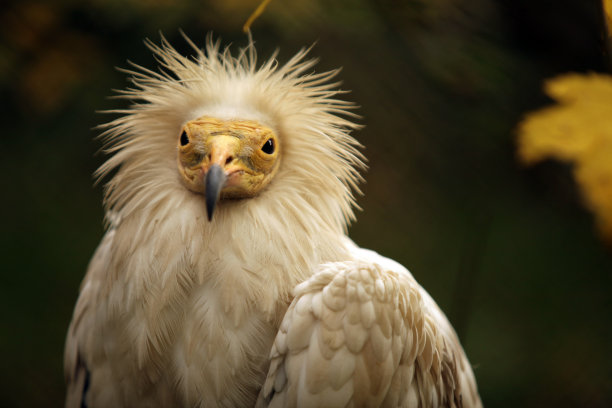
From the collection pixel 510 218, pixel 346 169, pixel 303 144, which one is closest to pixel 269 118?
pixel 303 144

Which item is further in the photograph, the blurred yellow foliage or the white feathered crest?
the white feathered crest

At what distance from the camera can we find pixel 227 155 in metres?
0.89

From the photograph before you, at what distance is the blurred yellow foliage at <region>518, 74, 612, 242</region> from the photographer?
76 centimetres

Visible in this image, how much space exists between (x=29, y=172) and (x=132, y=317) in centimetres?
89

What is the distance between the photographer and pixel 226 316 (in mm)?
946

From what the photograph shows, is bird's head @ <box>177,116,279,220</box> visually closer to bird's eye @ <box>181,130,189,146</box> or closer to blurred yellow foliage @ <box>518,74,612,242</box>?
bird's eye @ <box>181,130,189,146</box>

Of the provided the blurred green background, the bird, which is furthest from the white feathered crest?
the blurred green background

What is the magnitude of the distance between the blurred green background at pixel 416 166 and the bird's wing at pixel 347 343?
43 cm

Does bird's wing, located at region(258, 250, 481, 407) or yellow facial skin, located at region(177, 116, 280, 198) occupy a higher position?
yellow facial skin, located at region(177, 116, 280, 198)

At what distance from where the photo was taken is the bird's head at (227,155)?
886mm

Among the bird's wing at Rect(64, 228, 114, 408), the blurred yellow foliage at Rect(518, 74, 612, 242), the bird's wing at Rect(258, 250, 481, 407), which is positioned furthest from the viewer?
the bird's wing at Rect(64, 228, 114, 408)

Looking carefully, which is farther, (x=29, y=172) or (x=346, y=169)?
(x=29, y=172)

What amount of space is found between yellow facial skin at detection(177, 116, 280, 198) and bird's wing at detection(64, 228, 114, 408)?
0.35 m

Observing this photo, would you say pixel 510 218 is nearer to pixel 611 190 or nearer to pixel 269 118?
pixel 611 190
